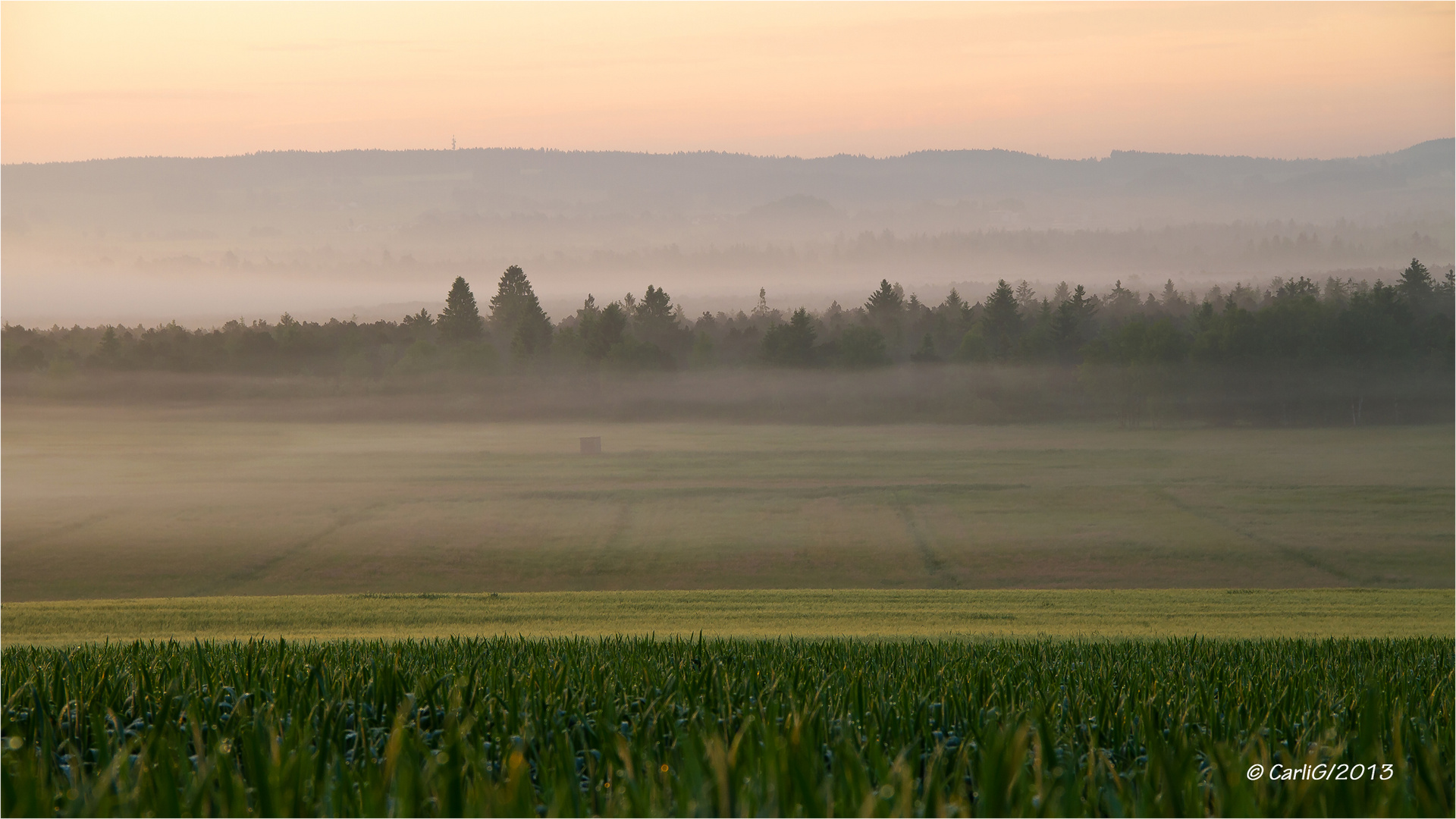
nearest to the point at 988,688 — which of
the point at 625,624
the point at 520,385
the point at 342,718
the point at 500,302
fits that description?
the point at 342,718

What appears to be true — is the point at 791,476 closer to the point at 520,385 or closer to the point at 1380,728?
the point at 520,385

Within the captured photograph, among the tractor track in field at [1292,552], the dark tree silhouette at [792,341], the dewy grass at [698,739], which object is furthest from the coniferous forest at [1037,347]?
the dewy grass at [698,739]

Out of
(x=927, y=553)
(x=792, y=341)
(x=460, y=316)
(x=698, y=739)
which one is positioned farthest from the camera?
(x=792, y=341)

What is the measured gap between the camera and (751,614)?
19.6 metres

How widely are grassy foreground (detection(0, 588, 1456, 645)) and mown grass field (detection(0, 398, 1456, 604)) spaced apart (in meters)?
16.2

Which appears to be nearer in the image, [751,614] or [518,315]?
[751,614]

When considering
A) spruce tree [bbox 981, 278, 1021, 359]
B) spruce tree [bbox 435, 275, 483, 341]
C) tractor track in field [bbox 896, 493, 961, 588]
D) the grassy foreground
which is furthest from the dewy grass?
spruce tree [bbox 981, 278, 1021, 359]

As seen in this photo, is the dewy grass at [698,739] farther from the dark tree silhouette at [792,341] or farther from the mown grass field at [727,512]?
the dark tree silhouette at [792,341]

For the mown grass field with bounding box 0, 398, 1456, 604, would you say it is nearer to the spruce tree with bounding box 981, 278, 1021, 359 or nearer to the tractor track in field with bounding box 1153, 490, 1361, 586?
the tractor track in field with bounding box 1153, 490, 1361, 586

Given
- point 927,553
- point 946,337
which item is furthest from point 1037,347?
point 927,553

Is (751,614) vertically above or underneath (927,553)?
above

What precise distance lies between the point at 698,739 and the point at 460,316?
85.3 metres

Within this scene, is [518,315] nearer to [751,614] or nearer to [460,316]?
[460,316]

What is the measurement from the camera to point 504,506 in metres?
75.6
